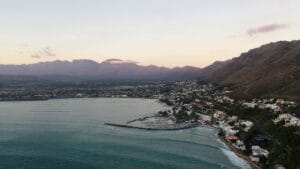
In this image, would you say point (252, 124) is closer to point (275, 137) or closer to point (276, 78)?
point (275, 137)

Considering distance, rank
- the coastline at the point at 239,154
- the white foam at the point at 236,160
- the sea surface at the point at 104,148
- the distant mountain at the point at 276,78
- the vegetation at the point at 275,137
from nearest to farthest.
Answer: the vegetation at the point at 275,137
the coastline at the point at 239,154
the white foam at the point at 236,160
the sea surface at the point at 104,148
the distant mountain at the point at 276,78

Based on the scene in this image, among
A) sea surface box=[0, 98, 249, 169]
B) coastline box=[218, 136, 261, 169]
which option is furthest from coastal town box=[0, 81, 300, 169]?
sea surface box=[0, 98, 249, 169]

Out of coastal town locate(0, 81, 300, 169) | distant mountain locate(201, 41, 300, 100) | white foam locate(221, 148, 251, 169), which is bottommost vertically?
white foam locate(221, 148, 251, 169)

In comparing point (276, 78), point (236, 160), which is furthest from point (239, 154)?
point (276, 78)

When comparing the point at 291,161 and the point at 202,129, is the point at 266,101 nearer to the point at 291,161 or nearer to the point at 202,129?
the point at 202,129

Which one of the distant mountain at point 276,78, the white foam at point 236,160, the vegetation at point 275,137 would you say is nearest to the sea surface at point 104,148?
the white foam at point 236,160

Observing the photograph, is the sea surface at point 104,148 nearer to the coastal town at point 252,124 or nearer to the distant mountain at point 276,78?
the coastal town at point 252,124

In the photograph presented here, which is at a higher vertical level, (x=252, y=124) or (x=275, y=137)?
(x=252, y=124)

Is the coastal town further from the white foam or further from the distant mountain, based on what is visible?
the distant mountain
